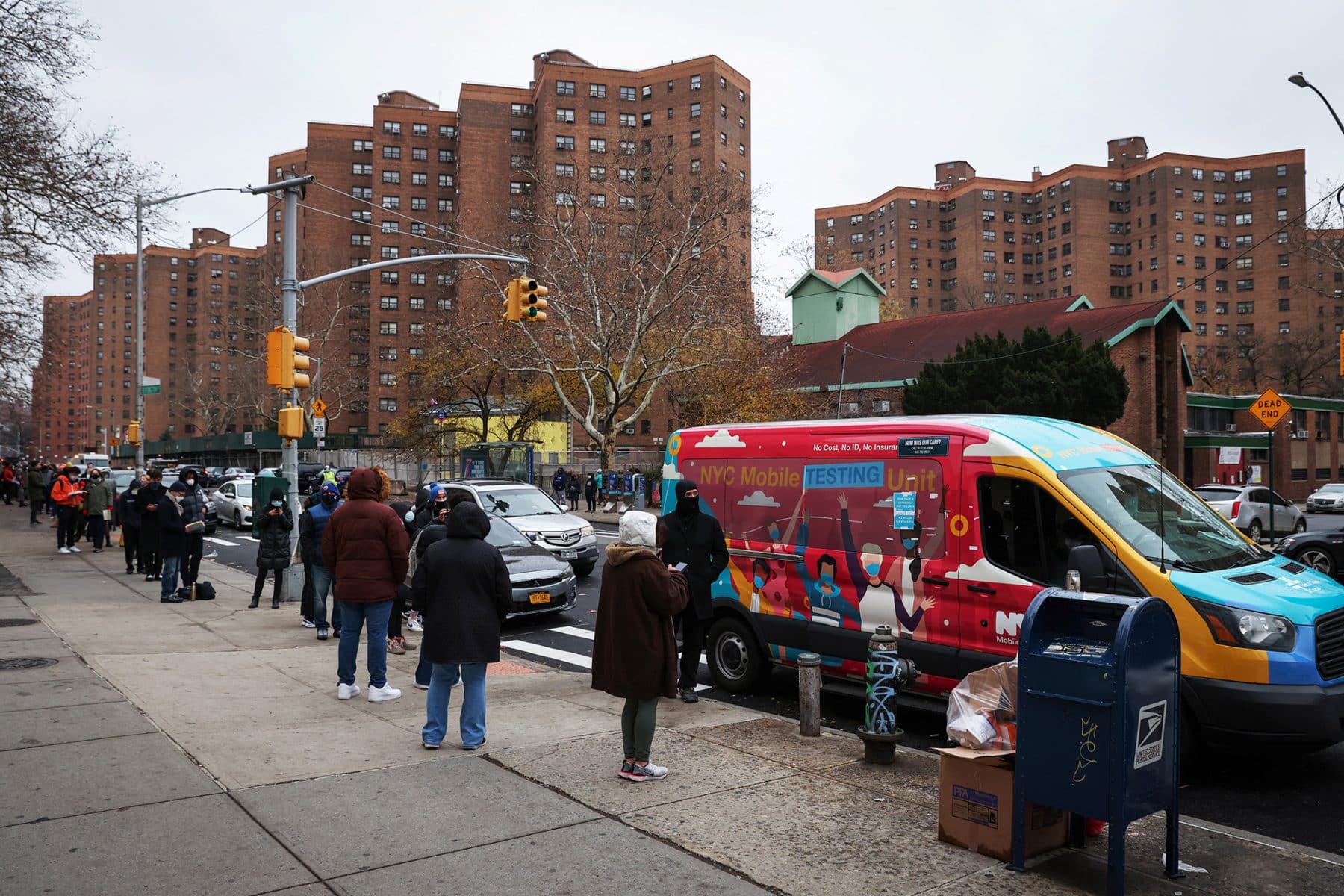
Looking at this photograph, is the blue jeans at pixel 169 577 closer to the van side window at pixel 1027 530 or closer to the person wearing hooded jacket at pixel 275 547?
the person wearing hooded jacket at pixel 275 547

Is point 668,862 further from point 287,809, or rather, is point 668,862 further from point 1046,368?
point 1046,368

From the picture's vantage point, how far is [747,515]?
28.4 feet

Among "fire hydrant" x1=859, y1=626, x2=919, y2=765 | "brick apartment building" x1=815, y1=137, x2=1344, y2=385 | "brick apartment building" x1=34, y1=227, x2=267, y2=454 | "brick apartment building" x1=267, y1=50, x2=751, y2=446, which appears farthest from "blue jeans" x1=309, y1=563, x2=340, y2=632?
"brick apartment building" x1=34, y1=227, x2=267, y2=454

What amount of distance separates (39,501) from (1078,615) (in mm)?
36313

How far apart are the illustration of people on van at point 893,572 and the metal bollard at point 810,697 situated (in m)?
0.81

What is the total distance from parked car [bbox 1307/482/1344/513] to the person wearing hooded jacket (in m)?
42.1

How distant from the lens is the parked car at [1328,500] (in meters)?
40.0

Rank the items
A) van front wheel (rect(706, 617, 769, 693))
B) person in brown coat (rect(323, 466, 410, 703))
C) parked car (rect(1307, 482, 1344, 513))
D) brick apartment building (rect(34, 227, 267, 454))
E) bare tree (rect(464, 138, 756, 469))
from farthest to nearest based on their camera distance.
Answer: brick apartment building (rect(34, 227, 267, 454)) → parked car (rect(1307, 482, 1344, 513)) → bare tree (rect(464, 138, 756, 469)) → van front wheel (rect(706, 617, 769, 693)) → person in brown coat (rect(323, 466, 410, 703))

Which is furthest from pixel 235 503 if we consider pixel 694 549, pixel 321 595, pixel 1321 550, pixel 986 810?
pixel 986 810

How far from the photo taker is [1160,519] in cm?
642

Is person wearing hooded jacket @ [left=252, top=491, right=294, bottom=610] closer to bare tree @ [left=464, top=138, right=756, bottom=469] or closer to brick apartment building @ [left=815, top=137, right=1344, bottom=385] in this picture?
bare tree @ [left=464, top=138, right=756, bottom=469]

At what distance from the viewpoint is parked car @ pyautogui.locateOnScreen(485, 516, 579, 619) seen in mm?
12695

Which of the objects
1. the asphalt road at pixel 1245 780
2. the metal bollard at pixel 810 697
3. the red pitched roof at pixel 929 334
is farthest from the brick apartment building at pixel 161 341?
the metal bollard at pixel 810 697

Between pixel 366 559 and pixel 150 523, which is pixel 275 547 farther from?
pixel 366 559
